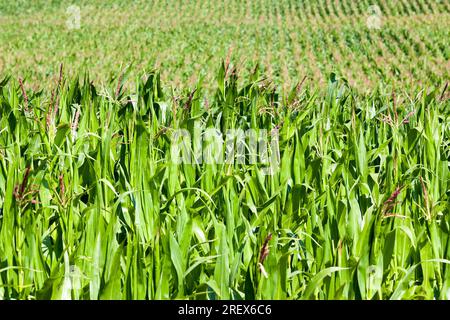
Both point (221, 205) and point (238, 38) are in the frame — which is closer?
point (221, 205)

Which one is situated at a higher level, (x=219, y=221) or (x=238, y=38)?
(x=238, y=38)

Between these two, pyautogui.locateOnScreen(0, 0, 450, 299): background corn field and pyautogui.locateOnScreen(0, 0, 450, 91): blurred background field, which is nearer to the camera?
pyautogui.locateOnScreen(0, 0, 450, 299): background corn field

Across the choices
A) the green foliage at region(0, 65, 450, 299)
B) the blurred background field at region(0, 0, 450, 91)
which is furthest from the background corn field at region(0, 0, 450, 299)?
the blurred background field at region(0, 0, 450, 91)

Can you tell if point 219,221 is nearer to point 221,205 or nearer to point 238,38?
point 221,205

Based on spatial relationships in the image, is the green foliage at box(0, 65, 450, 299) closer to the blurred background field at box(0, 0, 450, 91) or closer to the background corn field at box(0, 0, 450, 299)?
the background corn field at box(0, 0, 450, 299)

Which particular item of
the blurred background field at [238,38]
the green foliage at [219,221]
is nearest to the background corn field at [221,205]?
the green foliage at [219,221]

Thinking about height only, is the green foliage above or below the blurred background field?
below

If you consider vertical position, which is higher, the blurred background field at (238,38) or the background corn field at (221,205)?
the blurred background field at (238,38)

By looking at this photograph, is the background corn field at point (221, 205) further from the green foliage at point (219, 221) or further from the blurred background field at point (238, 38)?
the blurred background field at point (238, 38)

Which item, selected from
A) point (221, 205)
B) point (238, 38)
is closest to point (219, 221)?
point (221, 205)

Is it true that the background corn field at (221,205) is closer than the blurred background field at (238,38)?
Yes

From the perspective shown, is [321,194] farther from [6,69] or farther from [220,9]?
[220,9]
